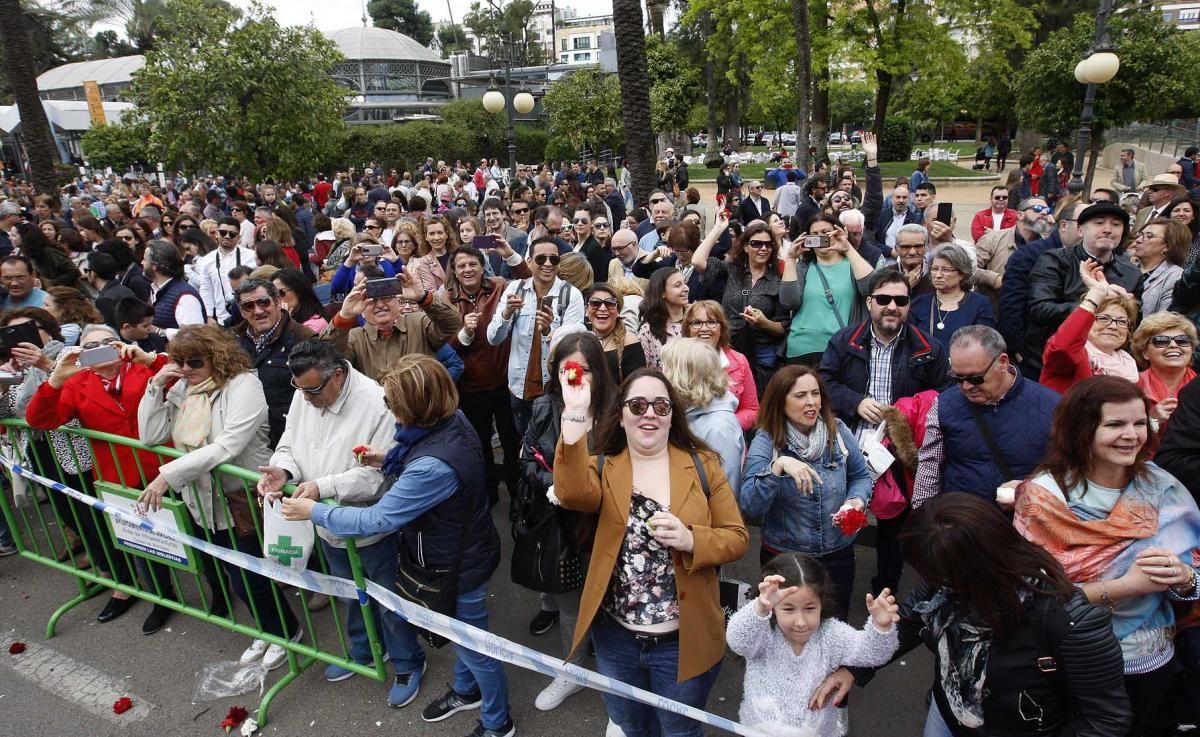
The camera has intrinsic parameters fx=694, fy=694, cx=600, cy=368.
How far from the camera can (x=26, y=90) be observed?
13.5m

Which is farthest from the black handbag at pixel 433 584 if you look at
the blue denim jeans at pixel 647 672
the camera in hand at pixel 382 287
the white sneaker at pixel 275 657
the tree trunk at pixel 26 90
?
the tree trunk at pixel 26 90

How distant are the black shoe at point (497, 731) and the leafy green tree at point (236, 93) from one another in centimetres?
1407

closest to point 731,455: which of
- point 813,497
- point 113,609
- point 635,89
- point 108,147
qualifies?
point 813,497

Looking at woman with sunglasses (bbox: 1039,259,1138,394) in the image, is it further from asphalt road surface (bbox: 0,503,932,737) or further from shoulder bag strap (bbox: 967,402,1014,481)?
asphalt road surface (bbox: 0,503,932,737)

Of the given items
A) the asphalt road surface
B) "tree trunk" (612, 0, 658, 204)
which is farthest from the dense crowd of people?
"tree trunk" (612, 0, 658, 204)

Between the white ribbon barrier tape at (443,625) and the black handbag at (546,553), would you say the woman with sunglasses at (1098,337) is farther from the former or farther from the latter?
the black handbag at (546,553)

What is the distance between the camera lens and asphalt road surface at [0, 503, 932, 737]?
3.46m

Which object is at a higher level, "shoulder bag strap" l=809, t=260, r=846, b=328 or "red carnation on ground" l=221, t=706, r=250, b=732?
"shoulder bag strap" l=809, t=260, r=846, b=328

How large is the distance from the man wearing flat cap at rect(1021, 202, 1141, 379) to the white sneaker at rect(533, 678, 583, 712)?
3.69m

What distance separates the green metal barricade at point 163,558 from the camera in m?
3.70

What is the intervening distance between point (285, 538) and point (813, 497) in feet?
8.39

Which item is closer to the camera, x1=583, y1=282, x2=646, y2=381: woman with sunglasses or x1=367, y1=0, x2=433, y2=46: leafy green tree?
x1=583, y1=282, x2=646, y2=381: woman with sunglasses

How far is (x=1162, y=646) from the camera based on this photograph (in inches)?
98.3

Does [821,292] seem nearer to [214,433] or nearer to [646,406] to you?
[646,406]
